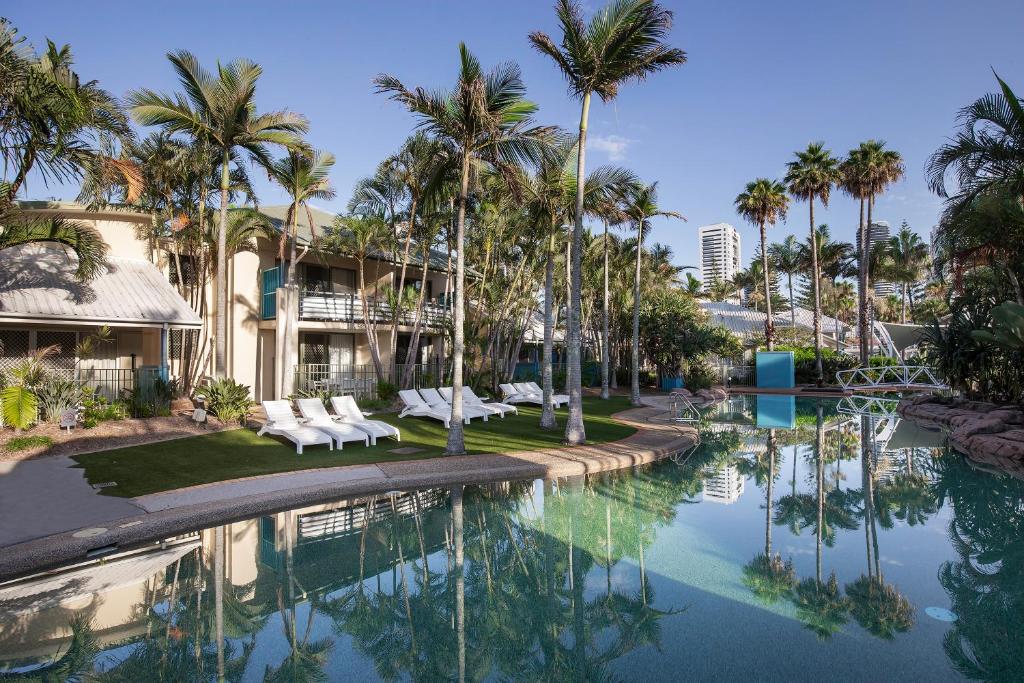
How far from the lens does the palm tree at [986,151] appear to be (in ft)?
39.6

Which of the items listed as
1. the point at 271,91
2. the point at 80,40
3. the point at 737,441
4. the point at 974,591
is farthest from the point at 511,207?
the point at 974,591

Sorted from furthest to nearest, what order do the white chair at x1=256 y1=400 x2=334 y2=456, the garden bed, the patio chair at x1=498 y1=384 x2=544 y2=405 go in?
1. the patio chair at x1=498 y1=384 x2=544 y2=405
2. the white chair at x1=256 y1=400 x2=334 y2=456
3. the garden bed

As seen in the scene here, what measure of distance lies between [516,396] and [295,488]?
1235cm

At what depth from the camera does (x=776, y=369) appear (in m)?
34.8

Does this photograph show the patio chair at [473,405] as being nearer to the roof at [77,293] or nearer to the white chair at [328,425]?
the white chair at [328,425]

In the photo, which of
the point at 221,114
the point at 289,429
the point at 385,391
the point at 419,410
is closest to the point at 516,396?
the point at 385,391

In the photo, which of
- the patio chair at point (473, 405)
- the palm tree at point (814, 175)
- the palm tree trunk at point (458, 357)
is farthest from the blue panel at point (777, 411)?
the palm tree trunk at point (458, 357)

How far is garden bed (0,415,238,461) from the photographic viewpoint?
1066 cm

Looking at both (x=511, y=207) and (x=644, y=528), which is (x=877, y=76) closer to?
(x=511, y=207)

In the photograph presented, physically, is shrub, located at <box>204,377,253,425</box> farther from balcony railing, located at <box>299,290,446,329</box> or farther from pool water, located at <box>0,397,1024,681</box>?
pool water, located at <box>0,397,1024,681</box>

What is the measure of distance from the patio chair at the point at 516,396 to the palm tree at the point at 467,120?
8.47 meters

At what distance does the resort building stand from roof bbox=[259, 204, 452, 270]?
0.09 meters

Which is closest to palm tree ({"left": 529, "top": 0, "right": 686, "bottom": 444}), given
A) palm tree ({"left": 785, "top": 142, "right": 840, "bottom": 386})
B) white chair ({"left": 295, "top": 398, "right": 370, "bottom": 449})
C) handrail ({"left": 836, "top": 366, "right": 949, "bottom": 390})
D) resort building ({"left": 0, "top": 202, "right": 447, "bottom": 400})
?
white chair ({"left": 295, "top": 398, "right": 370, "bottom": 449})

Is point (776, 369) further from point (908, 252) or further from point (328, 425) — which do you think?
point (328, 425)
